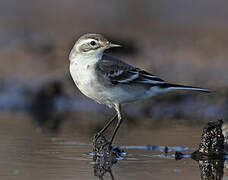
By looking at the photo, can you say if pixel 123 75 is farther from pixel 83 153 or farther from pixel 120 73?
pixel 83 153

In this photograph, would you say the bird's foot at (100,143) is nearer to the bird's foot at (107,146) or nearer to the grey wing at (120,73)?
the bird's foot at (107,146)

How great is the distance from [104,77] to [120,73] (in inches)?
16.2

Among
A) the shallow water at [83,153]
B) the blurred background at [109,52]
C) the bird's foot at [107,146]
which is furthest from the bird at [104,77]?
the blurred background at [109,52]

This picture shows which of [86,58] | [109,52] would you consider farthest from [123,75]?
[109,52]

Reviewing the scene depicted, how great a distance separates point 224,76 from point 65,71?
12.7ft

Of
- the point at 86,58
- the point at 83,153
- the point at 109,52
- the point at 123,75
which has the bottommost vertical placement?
the point at 109,52

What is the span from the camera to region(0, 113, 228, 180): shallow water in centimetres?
800

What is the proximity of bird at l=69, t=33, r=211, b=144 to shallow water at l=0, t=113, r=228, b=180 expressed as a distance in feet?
1.94

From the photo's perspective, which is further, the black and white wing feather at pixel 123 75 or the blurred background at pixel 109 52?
the blurred background at pixel 109 52

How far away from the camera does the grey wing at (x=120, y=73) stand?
9711 millimetres

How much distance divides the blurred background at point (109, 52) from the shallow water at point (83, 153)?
0.53 meters

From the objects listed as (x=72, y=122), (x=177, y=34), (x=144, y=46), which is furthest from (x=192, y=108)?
(x=177, y=34)

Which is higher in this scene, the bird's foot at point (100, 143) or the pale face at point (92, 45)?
the pale face at point (92, 45)

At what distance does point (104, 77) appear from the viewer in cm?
962
